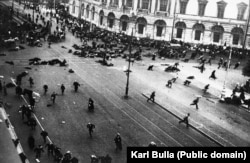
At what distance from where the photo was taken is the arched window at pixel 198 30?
6044cm

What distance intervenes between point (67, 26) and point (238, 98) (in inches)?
1727

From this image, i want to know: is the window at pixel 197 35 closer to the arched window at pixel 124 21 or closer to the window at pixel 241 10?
the window at pixel 241 10

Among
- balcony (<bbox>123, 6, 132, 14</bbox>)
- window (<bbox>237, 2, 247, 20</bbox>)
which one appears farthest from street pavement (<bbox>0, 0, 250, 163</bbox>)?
balcony (<bbox>123, 6, 132, 14</bbox>)

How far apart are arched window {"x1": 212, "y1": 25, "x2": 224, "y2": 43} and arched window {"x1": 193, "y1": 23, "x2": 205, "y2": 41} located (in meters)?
2.00

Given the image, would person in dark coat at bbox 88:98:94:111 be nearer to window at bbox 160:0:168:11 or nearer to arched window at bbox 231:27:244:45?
window at bbox 160:0:168:11

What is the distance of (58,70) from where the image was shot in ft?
124

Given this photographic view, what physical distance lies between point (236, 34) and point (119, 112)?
3876 centimetres

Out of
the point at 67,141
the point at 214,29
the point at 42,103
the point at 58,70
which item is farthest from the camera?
the point at 214,29

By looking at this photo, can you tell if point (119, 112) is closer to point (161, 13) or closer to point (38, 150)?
point (38, 150)

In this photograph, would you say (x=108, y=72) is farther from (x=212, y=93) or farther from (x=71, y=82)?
(x=212, y=93)

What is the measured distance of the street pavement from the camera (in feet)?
73.2

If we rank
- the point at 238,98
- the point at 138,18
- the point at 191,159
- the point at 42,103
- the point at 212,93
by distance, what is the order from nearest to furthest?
the point at 191,159, the point at 42,103, the point at 238,98, the point at 212,93, the point at 138,18

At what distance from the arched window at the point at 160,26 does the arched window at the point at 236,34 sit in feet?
41.4

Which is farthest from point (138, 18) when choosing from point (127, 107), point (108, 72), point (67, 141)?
point (67, 141)
